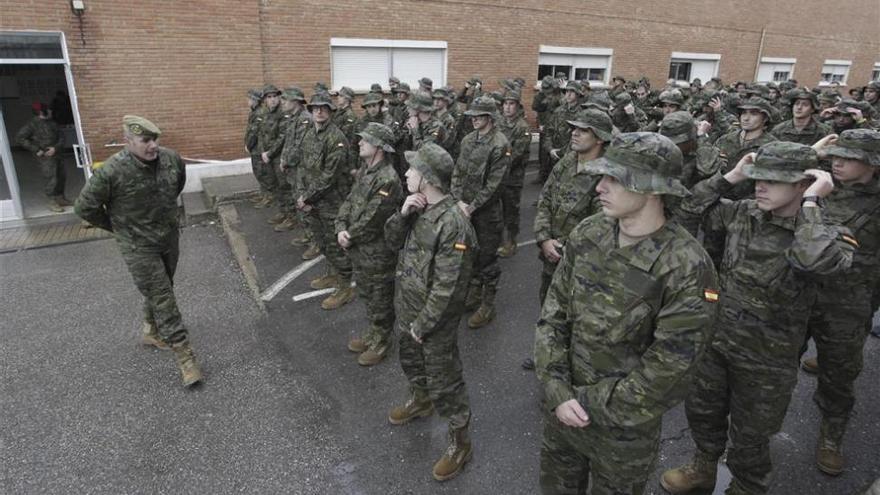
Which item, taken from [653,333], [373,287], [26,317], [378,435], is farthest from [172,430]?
[653,333]

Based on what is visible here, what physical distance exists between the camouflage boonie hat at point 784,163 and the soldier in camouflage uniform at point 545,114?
24.6 ft

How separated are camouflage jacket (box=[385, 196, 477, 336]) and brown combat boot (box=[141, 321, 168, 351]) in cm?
294

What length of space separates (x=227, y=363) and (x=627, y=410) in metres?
3.86

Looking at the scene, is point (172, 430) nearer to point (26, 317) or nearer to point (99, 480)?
point (99, 480)

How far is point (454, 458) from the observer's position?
353cm

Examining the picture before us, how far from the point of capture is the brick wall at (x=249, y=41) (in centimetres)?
908

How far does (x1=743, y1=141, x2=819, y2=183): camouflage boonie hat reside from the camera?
8.92 feet

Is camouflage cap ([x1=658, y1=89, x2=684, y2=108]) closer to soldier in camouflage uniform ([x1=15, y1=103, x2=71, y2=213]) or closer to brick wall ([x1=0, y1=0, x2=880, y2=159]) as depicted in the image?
brick wall ([x1=0, y1=0, x2=880, y2=159])

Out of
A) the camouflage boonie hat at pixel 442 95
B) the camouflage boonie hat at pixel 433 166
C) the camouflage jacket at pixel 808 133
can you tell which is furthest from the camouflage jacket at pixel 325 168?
the camouflage jacket at pixel 808 133

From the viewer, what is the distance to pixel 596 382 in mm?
2455

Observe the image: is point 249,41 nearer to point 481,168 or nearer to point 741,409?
point 481,168

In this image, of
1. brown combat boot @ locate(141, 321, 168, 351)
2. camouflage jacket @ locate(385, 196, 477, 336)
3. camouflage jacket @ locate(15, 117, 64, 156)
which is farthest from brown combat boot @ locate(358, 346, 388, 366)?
camouflage jacket @ locate(15, 117, 64, 156)

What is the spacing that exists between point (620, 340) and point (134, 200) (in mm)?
4087

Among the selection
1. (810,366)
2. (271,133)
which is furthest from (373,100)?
(810,366)
